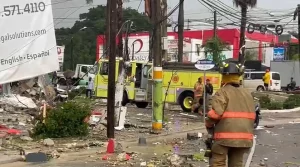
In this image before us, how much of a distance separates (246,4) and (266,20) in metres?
2.43

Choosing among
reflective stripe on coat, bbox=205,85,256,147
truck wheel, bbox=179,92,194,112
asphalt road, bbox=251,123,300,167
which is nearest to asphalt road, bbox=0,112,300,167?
asphalt road, bbox=251,123,300,167

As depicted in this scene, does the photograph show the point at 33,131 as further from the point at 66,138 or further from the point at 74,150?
the point at 74,150

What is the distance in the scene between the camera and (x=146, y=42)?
5300cm

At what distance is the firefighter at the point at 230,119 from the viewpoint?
612 cm

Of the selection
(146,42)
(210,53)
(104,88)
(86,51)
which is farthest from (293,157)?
(86,51)

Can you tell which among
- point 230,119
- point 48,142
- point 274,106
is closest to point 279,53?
point 274,106

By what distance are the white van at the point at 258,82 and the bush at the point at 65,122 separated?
27.9m

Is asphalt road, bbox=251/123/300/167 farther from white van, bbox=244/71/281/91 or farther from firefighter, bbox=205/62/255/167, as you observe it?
white van, bbox=244/71/281/91

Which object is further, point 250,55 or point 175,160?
point 250,55

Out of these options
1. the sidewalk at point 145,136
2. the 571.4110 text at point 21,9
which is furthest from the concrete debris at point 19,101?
the 571.4110 text at point 21,9

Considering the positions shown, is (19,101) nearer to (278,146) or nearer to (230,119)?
(278,146)

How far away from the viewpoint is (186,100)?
884 inches

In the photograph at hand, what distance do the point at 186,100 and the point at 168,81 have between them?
3.74 feet

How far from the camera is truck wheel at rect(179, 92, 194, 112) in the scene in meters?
22.3
